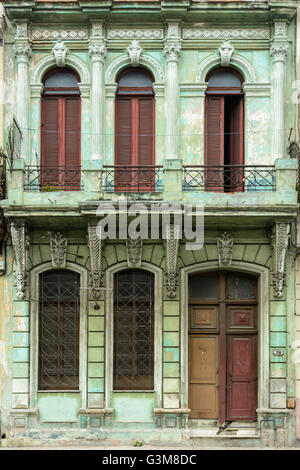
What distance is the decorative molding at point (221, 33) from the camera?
1309 cm

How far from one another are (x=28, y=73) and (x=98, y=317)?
17.3 ft

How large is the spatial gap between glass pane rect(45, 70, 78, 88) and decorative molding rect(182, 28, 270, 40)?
2503 mm

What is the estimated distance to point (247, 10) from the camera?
1287cm

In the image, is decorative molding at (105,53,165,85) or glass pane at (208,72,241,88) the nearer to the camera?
decorative molding at (105,53,165,85)

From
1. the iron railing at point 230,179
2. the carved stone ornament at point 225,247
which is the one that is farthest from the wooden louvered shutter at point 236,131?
the carved stone ornament at point 225,247

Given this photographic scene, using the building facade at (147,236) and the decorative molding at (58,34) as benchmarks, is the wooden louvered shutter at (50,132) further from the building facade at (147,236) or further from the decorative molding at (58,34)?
the decorative molding at (58,34)

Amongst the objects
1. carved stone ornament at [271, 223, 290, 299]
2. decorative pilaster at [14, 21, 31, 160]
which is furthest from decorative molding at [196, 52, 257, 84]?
decorative pilaster at [14, 21, 31, 160]

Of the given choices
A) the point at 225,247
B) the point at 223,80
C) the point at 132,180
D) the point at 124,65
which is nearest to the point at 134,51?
the point at 124,65

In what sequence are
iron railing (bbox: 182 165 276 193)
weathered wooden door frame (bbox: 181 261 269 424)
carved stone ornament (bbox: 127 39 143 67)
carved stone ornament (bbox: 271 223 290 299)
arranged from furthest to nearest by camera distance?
carved stone ornament (bbox: 127 39 143 67), weathered wooden door frame (bbox: 181 261 269 424), iron railing (bbox: 182 165 276 193), carved stone ornament (bbox: 271 223 290 299)

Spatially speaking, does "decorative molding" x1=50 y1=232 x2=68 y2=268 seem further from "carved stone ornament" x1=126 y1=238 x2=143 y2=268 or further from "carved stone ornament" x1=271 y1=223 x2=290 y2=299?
"carved stone ornament" x1=271 y1=223 x2=290 y2=299

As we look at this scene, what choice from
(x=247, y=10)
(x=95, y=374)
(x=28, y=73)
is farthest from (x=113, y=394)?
(x=247, y=10)

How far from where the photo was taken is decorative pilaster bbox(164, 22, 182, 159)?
1279cm

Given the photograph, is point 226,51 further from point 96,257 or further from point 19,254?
point 19,254

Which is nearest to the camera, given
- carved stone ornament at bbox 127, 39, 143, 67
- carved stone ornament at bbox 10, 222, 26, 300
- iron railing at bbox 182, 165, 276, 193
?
carved stone ornament at bbox 10, 222, 26, 300
